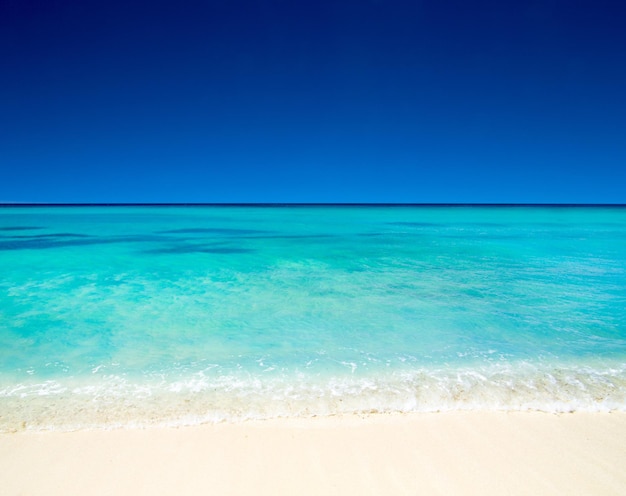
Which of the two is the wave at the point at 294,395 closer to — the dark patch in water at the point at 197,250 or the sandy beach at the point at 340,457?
the sandy beach at the point at 340,457

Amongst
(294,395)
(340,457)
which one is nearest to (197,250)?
(294,395)

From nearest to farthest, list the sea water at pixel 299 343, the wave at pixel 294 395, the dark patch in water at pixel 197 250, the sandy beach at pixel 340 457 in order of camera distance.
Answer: the sandy beach at pixel 340 457
the wave at pixel 294 395
the sea water at pixel 299 343
the dark patch in water at pixel 197 250

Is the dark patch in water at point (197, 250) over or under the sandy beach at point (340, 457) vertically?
under

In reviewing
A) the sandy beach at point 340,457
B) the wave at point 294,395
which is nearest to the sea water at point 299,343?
the wave at point 294,395

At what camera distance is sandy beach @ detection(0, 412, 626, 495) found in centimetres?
226

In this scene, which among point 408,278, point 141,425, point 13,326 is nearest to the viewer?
point 141,425

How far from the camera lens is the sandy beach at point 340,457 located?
2264 mm

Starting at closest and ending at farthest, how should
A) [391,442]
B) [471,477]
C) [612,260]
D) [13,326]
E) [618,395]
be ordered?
[471,477], [391,442], [618,395], [13,326], [612,260]

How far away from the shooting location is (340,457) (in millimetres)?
2500

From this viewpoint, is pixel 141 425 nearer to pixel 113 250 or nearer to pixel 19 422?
pixel 19 422

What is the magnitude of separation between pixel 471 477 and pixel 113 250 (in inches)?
558

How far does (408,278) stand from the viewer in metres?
8.29

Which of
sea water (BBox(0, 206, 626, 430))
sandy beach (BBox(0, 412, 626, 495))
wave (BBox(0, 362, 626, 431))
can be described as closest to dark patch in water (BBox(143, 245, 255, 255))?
sea water (BBox(0, 206, 626, 430))

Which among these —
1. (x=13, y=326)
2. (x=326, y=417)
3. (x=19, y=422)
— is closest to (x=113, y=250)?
(x=13, y=326)
